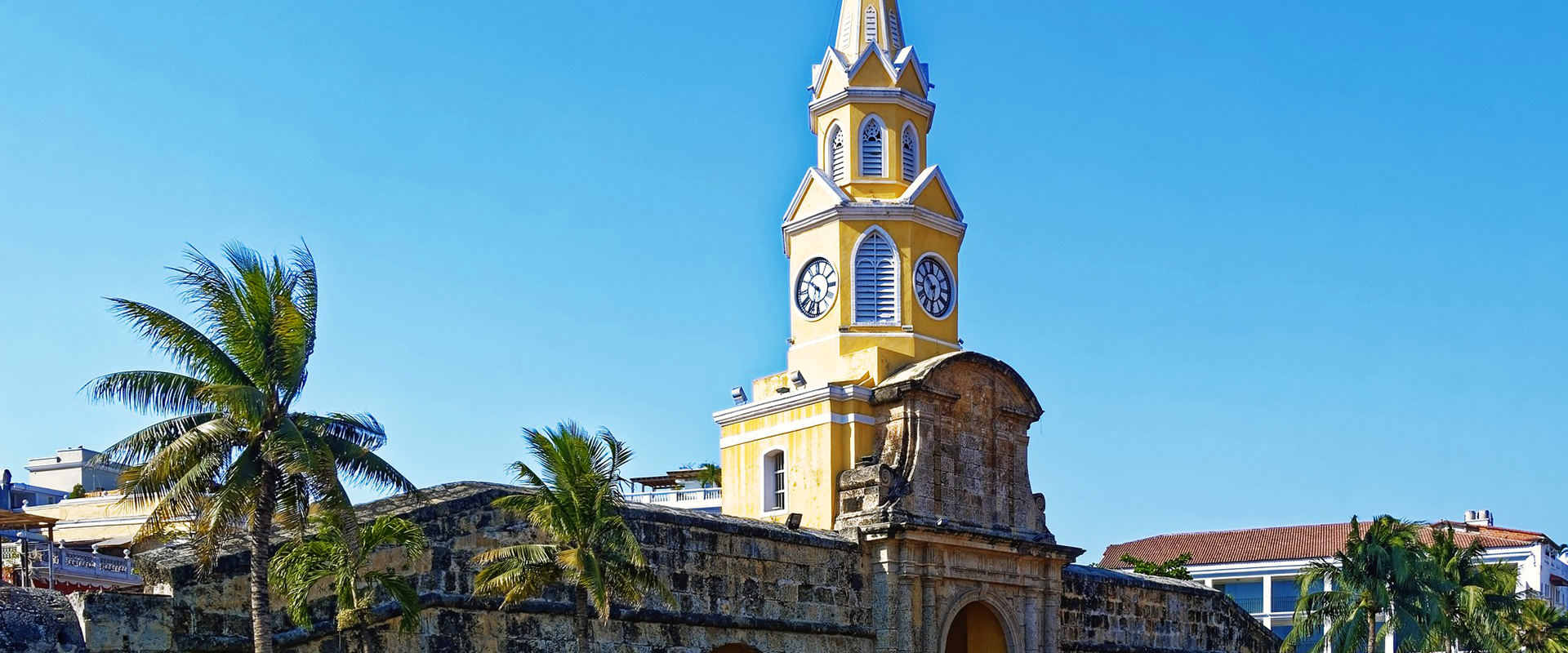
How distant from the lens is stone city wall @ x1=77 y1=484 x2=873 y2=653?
19578 millimetres

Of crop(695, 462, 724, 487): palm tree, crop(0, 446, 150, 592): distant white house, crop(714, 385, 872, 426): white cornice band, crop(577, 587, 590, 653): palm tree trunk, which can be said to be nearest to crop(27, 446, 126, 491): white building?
crop(0, 446, 150, 592): distant white house

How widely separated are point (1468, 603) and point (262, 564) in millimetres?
27286

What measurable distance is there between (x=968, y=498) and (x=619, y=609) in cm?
911

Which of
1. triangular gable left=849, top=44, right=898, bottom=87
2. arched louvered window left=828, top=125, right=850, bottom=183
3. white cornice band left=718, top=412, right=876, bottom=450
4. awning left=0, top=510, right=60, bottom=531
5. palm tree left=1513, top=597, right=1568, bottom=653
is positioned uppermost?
triangular gable left=849, top=44, right=898, bottom=87

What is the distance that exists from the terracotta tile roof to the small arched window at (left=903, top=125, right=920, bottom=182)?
39.4 meters

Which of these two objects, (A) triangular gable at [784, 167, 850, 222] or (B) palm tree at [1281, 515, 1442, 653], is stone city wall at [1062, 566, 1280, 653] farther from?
(A) triangular gable at [784, 167, 850, 222]

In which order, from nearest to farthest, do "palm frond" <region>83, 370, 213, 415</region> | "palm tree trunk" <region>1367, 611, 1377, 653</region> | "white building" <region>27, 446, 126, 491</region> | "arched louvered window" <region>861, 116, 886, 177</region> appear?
"palm frond" <region>83, 370, 213, 415</region>, "palm tree trunk" <region>1367, 611, 1377, 653</region>, "arched louvered window" <region>861, 116, 886, 177</region>, "white building" <region>27, 446, 126, 491</region>

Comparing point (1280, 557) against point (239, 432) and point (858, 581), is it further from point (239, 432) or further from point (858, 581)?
point (239, 432)

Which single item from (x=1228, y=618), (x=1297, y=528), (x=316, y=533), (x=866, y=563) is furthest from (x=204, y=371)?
(x=1297, y=528)

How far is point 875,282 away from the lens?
33.8 meters

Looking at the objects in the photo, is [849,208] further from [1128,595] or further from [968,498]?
[1128,595]

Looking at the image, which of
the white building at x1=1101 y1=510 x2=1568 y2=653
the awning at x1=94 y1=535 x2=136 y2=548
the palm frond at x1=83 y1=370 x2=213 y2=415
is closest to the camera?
the palm frond at x1=83 y1=370 x2=213 y2=415

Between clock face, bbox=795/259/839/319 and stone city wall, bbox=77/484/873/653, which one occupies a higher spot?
clock face, bbox=795/259/839/319

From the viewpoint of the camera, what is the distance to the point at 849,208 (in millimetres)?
33781
